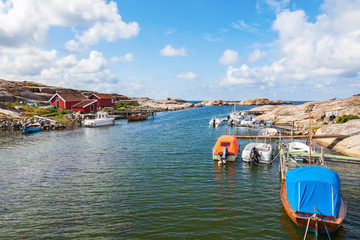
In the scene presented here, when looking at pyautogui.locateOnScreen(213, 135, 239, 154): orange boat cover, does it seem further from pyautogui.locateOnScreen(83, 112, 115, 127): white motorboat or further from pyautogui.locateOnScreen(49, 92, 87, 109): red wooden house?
pyautogui.locateOnScreen(49, 92, 87, 109): red wooden house

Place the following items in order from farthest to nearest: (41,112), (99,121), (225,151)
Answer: (41,112) → (99,121) → (225,151)

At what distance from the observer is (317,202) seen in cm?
1166

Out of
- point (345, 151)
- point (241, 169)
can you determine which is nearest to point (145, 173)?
point (241, 169)

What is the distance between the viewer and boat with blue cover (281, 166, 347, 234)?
37.4 feet

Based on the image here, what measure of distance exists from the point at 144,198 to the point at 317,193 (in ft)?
36.7

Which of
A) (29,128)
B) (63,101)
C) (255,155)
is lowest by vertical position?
(255,155)

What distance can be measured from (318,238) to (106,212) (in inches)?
485

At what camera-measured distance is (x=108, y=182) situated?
1973 cm

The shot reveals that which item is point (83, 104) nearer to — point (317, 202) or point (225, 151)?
point (225, 151)

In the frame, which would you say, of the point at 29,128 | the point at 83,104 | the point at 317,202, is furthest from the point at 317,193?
the point at 83,104

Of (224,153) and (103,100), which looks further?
(103,100)

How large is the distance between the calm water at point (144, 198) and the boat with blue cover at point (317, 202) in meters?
1.21

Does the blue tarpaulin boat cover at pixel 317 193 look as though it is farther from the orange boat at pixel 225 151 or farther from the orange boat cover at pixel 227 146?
the orange boat cover at pixel 227 146

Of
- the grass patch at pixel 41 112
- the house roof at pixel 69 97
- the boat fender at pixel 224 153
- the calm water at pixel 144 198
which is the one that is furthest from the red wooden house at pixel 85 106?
the boat fender at pixel 224 153
